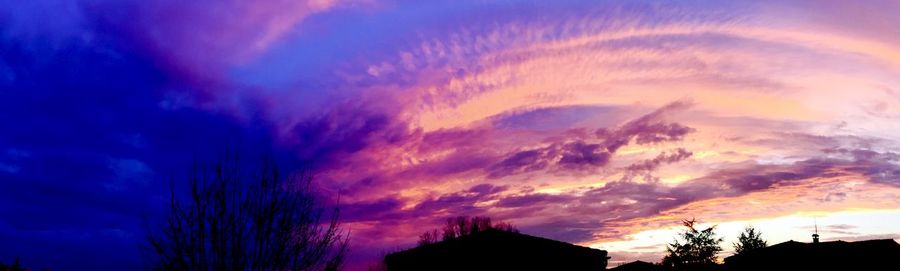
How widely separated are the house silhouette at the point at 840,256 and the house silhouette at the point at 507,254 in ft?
53.4

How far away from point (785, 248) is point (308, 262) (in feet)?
134

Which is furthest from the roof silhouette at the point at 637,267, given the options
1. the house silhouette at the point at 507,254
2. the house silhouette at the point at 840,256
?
the house silhouette at the point at 507,254

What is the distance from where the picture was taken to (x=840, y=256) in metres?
40.0

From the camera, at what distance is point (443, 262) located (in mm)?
34031

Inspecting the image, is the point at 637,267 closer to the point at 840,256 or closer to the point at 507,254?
the point at 840,256

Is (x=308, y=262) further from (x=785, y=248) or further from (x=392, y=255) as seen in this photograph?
(x=785, y=248)

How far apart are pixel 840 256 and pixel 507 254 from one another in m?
24.7

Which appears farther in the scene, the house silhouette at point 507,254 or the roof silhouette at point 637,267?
the roof silhouette at point 637,267

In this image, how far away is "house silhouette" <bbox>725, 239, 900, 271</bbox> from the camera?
3984cm

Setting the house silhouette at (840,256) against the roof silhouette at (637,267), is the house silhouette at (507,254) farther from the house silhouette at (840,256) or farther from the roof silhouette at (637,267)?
the roof silhouette at (637,267)

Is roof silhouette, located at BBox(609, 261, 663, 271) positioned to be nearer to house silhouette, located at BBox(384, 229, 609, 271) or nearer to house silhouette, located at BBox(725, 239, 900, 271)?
house silhouette, located at BBox(725, 239, 900, 271)

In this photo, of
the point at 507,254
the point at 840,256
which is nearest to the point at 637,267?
the point at 840,256

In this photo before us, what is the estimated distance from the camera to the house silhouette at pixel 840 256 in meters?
39.8

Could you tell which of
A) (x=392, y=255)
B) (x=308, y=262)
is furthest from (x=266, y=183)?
(x=392, y=255)
